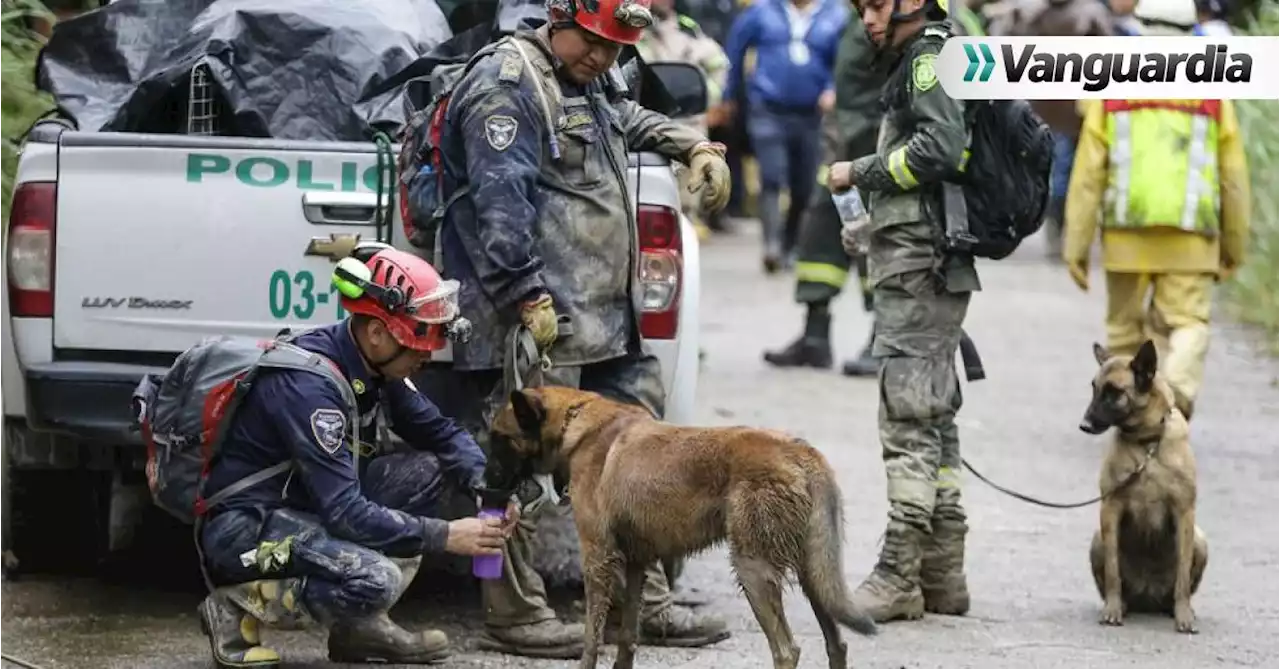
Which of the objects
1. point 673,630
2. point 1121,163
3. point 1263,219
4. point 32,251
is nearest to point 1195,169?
point 1121,163

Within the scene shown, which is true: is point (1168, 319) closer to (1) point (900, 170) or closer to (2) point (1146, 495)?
(2) point (1146, 495)

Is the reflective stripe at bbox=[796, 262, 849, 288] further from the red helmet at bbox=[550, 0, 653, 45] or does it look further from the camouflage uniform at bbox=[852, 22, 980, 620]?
the red helmet at bbox=[550, 0, 653, 45]

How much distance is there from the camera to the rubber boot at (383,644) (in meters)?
6.21

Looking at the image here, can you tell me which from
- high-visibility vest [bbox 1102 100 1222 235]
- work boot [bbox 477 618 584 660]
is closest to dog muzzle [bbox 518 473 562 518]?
work boot [bbox 477 618 584 660]

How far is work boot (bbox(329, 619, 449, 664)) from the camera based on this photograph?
621cm

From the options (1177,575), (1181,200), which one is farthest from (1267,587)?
(1181,200)

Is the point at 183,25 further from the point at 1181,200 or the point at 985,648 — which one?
the point at 1181,200

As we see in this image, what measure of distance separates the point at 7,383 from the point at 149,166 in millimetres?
809

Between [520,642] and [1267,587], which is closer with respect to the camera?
[520,642]

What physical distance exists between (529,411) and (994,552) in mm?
3045

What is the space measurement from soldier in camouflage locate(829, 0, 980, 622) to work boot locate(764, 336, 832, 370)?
18.8ft

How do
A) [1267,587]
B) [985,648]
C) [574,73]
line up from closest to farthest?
[574,73], [985,648], [1267,587]

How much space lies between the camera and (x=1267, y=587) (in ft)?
25.5

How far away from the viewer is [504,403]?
20.4 ft
